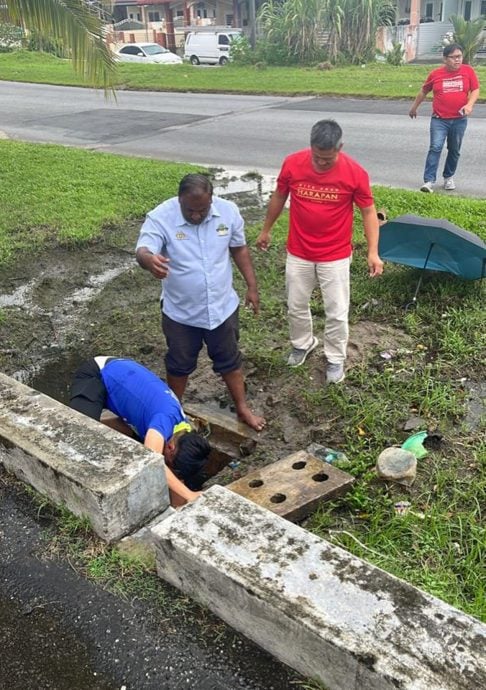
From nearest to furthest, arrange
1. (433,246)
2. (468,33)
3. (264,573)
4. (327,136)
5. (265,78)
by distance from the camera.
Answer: (264,573) < (327,136) < (433,246) < (468,33) < (265,78)

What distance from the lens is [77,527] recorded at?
112 inches

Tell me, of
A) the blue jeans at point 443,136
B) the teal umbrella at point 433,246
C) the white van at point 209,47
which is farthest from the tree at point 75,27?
the white van at point 209,47

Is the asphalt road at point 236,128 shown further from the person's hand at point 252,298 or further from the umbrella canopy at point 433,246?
the person's hand at point 252,298

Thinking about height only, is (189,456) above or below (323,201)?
below

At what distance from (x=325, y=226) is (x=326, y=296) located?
0.50m

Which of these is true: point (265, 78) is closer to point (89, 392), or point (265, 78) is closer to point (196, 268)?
point (196, 268)

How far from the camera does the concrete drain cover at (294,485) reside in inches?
133

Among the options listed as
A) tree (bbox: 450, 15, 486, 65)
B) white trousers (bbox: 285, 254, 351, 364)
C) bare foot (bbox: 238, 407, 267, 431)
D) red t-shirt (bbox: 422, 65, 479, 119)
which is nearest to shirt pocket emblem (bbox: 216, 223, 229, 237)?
white trousers (bbox: 285, 254, 351, 364)

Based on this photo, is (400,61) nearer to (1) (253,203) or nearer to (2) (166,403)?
(1) (253,203)

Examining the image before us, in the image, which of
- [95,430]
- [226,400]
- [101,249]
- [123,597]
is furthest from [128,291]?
[123,597]

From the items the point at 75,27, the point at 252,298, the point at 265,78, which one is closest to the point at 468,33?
the point at 265,78

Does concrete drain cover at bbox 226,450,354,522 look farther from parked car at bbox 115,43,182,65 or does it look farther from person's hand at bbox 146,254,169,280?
parked car at bbox 115,43,182,65

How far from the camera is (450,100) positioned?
832cm

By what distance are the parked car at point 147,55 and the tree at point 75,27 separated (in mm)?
24010
